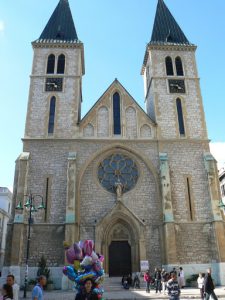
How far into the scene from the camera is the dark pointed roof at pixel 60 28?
99.5 feet

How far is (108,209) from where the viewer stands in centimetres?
2231

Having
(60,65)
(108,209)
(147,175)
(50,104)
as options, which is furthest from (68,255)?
(60,65)

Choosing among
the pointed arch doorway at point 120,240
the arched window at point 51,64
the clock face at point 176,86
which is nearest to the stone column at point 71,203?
the pointed arch doorway at point 120,240

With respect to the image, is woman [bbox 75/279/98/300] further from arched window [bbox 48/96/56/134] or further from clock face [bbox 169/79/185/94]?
clock face [bbox 169/79/185/94]

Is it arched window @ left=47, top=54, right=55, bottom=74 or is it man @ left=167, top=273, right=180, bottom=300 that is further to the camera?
arched window @ left=47, top=54, right=55, bottom=74

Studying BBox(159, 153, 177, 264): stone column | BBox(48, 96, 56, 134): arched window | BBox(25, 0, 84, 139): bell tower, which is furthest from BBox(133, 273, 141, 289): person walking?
BBox(48, 96, 56, 134): arched window

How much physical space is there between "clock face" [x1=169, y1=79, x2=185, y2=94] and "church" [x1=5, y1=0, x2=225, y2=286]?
101mm

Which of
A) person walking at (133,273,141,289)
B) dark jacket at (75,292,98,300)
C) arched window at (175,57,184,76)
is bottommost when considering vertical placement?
person walking at (133,273,141,289)

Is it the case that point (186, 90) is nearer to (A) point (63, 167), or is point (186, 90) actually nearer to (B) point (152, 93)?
(B) point (152, 93)

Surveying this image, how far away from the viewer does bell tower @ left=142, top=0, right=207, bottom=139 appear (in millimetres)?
25703

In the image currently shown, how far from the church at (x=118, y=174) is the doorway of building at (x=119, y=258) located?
0.07 metres

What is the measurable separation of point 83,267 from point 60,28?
29.4 m

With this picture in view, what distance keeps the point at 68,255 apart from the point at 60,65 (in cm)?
2426

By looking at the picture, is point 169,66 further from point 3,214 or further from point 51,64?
point 3,214
